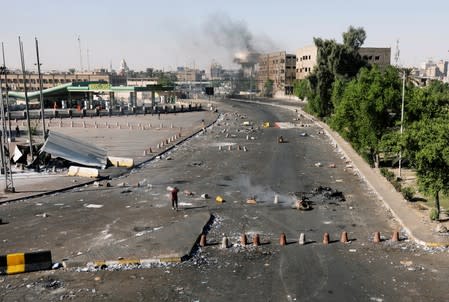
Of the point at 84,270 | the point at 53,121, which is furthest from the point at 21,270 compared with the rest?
the point at 53,121

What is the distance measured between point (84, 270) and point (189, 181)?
1452 centimetres

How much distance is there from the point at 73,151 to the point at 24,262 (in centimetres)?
1904

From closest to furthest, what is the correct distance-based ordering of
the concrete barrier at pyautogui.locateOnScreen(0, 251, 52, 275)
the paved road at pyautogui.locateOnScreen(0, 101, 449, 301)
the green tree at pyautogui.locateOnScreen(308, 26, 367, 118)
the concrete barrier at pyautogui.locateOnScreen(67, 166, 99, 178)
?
the paved road at pyautogui.locateOnScreen(0, 101, 449, 301) < the concrete barrier at pyautogui.locateOnScreen(0, 251, 52, 275) < the concrete barrier at pyautogui.locateOnScreen(67, 166, 99, 178) < the green tree at pyautogui.locateOnScreen(308, 26, 367, 118)

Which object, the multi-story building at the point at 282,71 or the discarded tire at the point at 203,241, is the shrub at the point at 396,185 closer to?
the discarded tire at the point at 203,241

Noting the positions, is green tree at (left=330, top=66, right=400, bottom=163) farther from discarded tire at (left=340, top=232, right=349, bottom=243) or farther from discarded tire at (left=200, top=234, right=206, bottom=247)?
discarded tire at (left=200, top=234, right=206, bottom=247)

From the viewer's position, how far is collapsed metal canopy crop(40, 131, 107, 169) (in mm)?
31431

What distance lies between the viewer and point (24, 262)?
14695mm

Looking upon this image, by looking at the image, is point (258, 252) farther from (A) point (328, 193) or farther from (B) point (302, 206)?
(A) point (328, 193)

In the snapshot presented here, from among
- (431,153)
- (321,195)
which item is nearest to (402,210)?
(431,153)

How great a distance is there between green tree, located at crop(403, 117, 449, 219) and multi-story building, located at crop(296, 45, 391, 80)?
3878 inches

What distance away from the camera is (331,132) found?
5581cm

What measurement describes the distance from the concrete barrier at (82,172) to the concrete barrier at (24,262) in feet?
49.4

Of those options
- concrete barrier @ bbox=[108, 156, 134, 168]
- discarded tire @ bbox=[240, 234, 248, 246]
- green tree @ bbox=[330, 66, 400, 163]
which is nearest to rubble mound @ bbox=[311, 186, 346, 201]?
green tree @ bbox=[330, 66, 400, 163]

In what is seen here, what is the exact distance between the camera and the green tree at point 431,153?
682 inches
